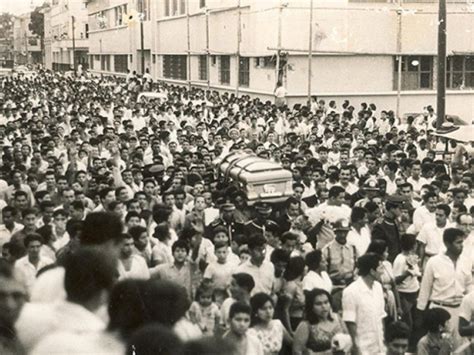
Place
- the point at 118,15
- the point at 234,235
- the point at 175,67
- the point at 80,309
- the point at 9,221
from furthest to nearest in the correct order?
the point at 118,15 → the point at 175,67 → the point at 234,235 → the point at 9,221 → the point at 80,309

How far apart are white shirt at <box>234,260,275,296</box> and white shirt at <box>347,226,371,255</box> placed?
1304 millimetres

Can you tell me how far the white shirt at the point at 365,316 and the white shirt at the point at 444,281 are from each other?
1.20 m

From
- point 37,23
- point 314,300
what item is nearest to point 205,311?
point 314,300

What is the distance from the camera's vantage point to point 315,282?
25.0ft

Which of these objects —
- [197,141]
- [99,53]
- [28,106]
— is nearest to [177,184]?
[197,141]

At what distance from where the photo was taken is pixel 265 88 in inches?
1241

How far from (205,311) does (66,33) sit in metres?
81.0

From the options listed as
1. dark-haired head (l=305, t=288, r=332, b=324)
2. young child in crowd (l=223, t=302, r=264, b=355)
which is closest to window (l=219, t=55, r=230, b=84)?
dark-haired head (l=305, t=288, r=332, b=324)

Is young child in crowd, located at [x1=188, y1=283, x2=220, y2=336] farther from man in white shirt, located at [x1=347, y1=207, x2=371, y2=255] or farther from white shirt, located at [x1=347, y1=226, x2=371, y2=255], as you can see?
man in white shirt, located at [x1=347, y1=207, x2=371, y2=255]

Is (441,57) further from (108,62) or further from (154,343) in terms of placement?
(108,62)

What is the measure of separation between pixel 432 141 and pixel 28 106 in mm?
14039

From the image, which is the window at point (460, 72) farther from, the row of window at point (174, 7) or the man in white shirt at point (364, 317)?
the man in white shirt at point (364, 317)

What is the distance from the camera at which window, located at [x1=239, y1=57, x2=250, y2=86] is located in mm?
34094

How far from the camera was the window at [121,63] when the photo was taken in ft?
200
